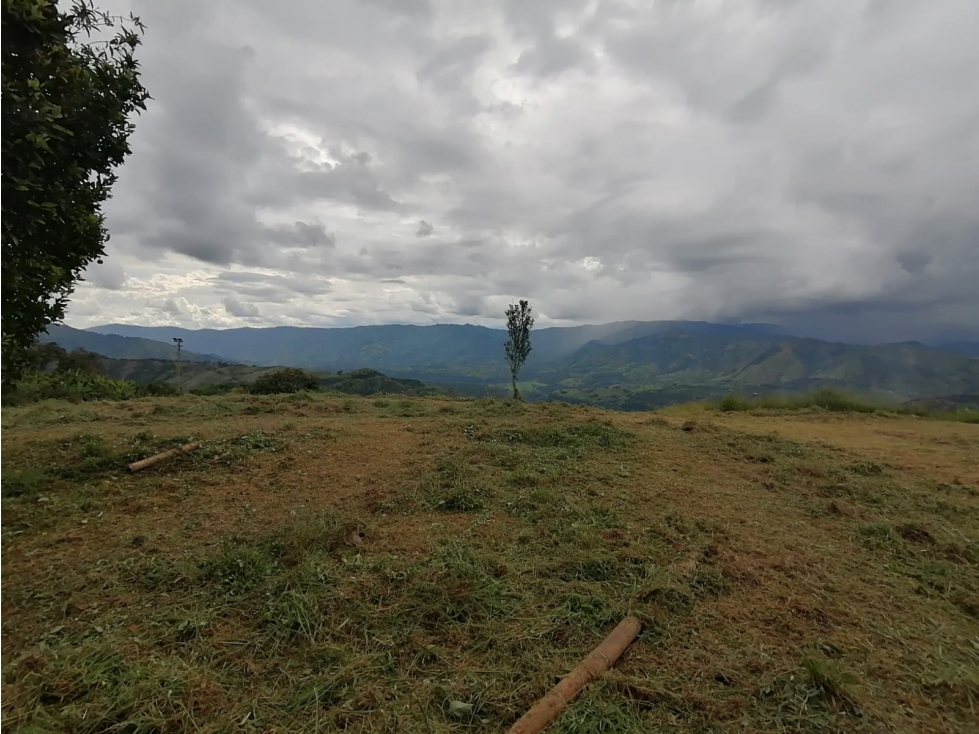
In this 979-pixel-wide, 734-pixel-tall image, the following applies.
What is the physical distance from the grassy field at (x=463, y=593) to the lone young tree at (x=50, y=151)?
3.06 metres

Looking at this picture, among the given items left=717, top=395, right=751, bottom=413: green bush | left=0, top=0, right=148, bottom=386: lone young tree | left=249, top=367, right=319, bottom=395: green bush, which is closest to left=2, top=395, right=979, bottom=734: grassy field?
left=0, top=0, right=148, bottom=386: lone young tree

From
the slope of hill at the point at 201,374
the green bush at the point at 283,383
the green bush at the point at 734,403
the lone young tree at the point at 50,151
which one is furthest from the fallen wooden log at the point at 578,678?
the slope of hill at the point at 201,374

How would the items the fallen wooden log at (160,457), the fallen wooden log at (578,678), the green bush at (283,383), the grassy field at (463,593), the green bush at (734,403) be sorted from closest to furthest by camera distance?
the fallen wooden log at (578,678) → the grassy field at (463,593) → the fallen wooden log at (160,457) → the green bush at (734,403) → the green bush at (283,383)

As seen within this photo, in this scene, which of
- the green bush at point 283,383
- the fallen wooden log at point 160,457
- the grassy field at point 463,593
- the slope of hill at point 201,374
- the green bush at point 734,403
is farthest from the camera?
the slope of hill at point 201,374

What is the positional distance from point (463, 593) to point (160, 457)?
7.13 m

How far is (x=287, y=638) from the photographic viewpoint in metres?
4.00

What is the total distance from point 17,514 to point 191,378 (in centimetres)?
11365

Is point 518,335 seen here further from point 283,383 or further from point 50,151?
point 50,151

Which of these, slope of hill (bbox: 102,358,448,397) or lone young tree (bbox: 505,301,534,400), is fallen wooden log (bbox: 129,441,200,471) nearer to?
lone young tree (bbox: 505,301,534,400)

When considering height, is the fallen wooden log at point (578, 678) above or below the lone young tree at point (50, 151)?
below

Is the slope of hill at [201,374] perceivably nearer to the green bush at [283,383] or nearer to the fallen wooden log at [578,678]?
the green bush at [283,383]

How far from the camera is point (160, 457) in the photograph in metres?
8.64

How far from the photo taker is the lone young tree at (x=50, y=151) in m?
4.55

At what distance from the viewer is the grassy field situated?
3330 millimetres
